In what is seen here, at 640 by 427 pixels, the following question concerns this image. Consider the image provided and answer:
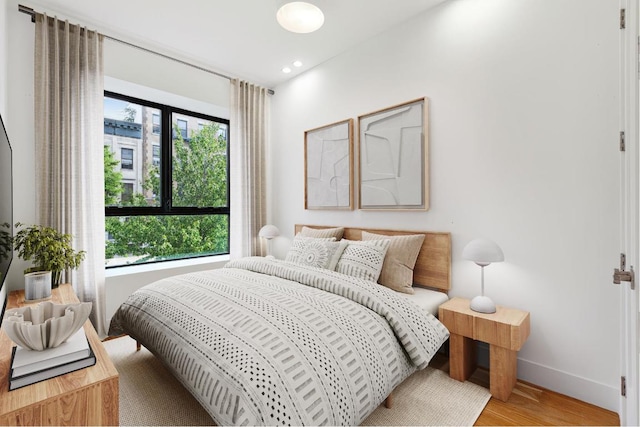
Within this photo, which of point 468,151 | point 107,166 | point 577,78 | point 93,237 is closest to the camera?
point 577,78

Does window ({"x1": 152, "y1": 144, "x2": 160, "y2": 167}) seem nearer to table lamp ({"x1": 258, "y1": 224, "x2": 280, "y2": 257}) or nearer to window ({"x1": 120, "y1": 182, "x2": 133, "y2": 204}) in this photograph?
window ({"x1": 120, "y1": 182, "x2": 133, "y2": 204})

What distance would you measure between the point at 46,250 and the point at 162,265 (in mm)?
1213

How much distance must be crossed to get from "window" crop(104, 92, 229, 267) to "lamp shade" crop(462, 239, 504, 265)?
113 inches

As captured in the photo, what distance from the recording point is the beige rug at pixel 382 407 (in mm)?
1632

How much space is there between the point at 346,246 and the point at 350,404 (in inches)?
56.4

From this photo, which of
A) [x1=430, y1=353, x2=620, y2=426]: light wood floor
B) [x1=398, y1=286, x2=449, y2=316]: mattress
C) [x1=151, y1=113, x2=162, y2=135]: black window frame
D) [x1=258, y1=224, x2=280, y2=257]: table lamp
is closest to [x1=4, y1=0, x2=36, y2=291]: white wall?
[x1=151, y1=113, x2=162, y2=135]: black window frame

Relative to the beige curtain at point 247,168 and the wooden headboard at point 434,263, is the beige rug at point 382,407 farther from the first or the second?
the beige curtain at point 247,168

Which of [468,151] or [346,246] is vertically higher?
[468,151]

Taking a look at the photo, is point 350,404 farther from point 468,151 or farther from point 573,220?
point 468,151

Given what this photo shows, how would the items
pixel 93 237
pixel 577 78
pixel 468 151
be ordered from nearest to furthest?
pixel 577 78, pixel 468 151, pixel 93 237

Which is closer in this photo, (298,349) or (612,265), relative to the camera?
(298,349)

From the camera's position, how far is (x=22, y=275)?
230 centimetres

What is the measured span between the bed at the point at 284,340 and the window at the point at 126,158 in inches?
66.7

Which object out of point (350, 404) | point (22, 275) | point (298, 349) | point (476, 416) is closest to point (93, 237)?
point (22, 275)
